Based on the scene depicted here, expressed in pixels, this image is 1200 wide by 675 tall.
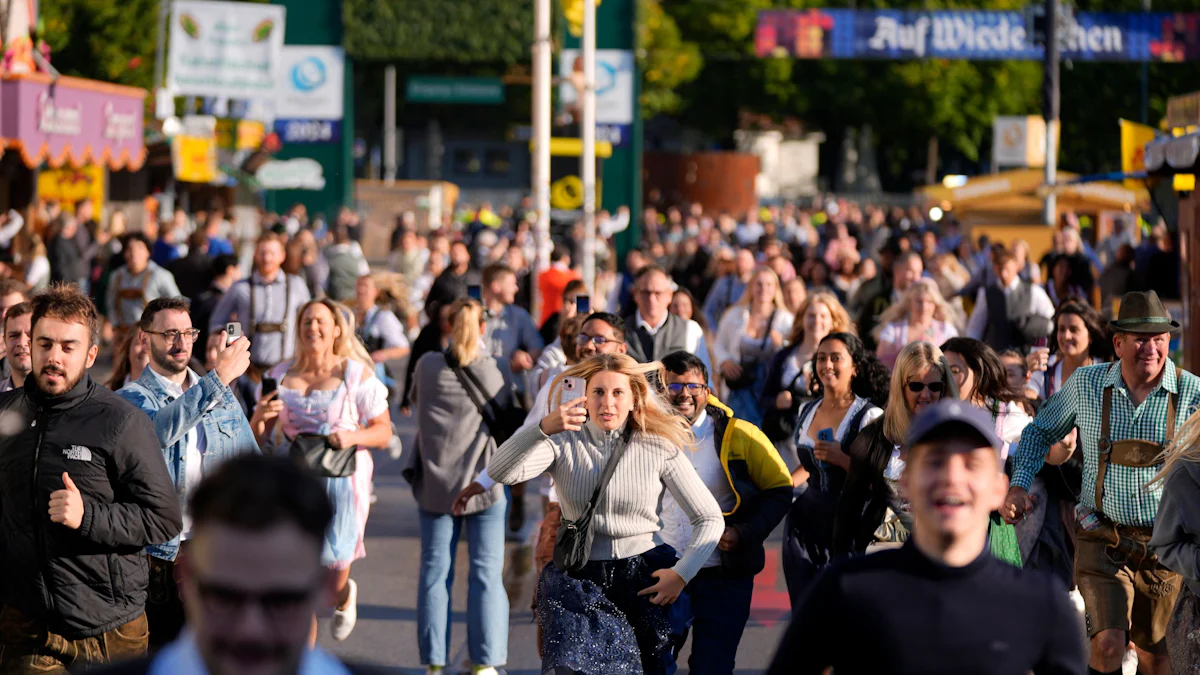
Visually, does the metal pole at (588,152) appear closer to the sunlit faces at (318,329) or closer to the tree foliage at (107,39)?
the sunlit faces at (318,329)

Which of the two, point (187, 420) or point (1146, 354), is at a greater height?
point (1146, 354)

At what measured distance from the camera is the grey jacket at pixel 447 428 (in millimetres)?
7906

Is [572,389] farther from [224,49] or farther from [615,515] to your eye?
[224,49]

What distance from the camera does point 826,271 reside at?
18125 millimetres

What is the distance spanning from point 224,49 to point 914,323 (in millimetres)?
15986

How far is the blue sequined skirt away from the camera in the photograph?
18.4 feet

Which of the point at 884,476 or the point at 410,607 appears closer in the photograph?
the point at 884,476

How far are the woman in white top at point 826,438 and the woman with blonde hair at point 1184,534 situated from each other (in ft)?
5.05

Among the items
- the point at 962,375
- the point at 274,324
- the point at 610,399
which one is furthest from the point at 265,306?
the point at 610,399

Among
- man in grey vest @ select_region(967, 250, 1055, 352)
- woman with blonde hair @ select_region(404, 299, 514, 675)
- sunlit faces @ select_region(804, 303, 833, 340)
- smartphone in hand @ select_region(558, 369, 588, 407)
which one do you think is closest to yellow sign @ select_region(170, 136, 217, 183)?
man in grey vest @ select_region(967, 250, 1055, 352)

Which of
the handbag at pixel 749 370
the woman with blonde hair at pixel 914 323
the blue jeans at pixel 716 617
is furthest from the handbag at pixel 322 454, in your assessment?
the woman with blonde hair at pixel 914 323

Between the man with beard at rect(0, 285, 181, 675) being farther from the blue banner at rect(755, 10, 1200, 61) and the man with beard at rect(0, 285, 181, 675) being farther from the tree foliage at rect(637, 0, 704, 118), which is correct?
the tree foliage at rect(637, 0, 704, 118)

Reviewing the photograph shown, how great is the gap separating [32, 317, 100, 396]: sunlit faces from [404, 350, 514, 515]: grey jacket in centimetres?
283

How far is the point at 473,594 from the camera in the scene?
304 inches
